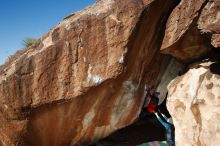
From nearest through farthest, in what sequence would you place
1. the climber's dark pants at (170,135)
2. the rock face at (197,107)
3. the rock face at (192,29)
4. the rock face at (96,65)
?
the rock face at (197,107), the rock face at (192,29), the rock face at (96,65), the climber's dark pants at (170,135)

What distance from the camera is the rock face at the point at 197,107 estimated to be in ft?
14.1

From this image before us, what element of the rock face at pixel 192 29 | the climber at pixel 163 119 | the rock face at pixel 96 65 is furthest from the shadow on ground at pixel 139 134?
the rock face at pixel 192 29

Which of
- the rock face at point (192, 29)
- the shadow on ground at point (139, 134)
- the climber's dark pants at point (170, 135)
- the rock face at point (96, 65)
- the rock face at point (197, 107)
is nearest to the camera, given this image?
the rock face at point (197, 107)

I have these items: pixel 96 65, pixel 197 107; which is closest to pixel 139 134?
pixel 197 107

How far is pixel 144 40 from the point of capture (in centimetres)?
496

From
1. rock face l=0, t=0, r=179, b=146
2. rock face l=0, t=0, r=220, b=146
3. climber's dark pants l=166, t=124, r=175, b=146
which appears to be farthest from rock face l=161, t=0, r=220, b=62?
climber's dark pants l=166, t=124, r=175, b=146

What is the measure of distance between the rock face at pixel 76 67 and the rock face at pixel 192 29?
20 centimetres

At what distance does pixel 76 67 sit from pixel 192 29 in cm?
184

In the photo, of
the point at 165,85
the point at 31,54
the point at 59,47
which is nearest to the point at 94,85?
the point at 59,47

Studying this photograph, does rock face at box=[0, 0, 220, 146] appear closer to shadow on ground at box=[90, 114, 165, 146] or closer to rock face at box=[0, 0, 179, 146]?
rock face at box=[0, 0, 179, 146]

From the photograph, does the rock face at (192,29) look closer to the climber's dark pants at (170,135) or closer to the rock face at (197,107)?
the rock face at (197,107)

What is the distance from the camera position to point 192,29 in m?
4.76

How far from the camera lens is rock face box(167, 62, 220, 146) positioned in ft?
14.1

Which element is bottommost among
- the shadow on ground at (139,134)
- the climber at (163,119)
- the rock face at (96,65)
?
the shadow on ground at (139,134)
